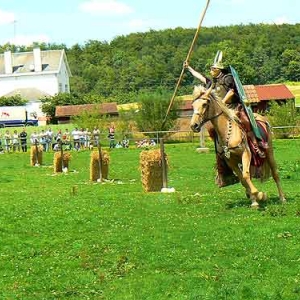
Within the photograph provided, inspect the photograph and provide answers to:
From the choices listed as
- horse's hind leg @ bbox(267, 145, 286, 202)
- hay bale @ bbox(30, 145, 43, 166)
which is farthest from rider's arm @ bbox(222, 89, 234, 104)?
hay bale @ bbox(30, 145, 43, 166)

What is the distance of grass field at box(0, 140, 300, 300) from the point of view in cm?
985

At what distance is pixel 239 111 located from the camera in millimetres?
15094

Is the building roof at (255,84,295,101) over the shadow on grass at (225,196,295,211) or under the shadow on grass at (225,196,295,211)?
over

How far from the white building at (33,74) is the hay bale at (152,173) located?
91.9m

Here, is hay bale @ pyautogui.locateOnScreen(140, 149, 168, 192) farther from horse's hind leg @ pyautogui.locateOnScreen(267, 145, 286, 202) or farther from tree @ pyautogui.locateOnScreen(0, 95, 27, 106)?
tree @ pyautogui.locateOnScreen(0, 95, 27, 106)

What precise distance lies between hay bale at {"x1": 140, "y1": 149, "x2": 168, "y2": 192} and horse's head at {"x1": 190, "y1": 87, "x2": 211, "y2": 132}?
6.02 metres

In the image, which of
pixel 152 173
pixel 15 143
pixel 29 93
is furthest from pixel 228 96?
pixel 29 93

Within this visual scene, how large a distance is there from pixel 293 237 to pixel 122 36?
156m

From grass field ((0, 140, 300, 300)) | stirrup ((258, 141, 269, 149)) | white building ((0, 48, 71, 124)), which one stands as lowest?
grass field ((0, 140, 300, 300))

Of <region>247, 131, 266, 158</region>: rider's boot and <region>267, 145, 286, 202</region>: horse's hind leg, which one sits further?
<region>267, 145, 286, 202</region>: horse's hind leg

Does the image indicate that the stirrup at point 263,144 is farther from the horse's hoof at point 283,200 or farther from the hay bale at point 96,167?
the hay bale at point 96,167

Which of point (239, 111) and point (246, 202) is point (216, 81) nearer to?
point (239, 111)

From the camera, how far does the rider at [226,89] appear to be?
49.1 feet

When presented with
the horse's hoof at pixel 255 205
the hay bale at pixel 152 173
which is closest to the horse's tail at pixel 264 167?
the horse's hoof at pixel 255 205
